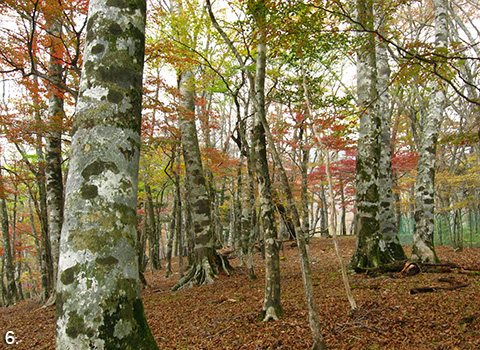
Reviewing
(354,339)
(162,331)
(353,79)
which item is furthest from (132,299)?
(353,79)

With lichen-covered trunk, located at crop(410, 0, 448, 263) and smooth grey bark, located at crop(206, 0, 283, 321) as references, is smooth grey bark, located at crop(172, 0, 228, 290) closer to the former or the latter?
smooth grey bark, located at crop(206, 0, 283, 321)

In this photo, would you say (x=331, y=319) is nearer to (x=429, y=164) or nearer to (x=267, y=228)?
(x=267, y=228)

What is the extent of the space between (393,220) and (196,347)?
22.1ft

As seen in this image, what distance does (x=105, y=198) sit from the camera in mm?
1873

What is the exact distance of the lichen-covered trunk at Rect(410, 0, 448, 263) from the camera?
699 cm

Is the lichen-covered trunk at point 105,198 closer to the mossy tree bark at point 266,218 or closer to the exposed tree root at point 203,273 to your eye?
the mossy tree bark at point 266,218

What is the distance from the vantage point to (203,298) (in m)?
6.29

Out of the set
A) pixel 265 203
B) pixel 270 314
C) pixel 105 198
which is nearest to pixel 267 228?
pixel 265 203

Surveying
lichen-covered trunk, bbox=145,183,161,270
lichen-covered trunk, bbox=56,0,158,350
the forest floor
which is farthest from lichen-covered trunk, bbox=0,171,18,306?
lichen-covered trunk, bbox=56,0,158,350

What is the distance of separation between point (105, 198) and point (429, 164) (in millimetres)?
7760

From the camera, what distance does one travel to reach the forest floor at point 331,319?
329 cm

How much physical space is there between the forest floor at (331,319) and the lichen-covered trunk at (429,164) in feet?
3.39

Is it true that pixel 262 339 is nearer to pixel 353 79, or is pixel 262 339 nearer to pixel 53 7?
pixel 53 7

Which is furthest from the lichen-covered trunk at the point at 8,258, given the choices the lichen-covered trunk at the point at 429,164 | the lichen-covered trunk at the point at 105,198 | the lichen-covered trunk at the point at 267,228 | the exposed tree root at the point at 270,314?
the lichen-covered trunk at the point at 429,164
